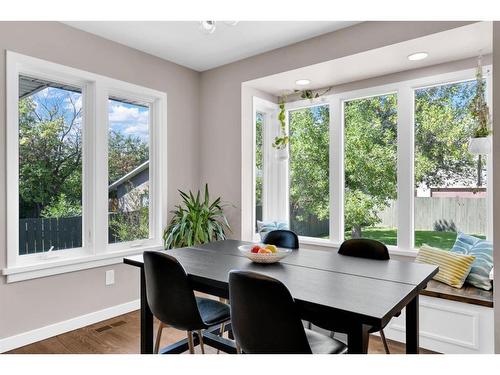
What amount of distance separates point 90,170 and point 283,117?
223cm

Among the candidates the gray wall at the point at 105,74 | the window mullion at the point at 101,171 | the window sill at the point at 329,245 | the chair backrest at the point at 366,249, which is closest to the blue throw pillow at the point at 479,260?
the window sill at the point at 329,245

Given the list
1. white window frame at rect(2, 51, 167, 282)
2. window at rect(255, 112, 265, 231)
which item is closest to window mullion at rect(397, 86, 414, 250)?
window at rect(255, 112, 265, 231)

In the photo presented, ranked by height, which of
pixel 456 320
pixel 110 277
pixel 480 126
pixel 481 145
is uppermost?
pixel 480 126

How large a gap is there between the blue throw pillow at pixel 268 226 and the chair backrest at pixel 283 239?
1181 mm

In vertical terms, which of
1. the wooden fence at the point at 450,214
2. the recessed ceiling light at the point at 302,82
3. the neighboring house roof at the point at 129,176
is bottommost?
the wooden fence at the point at 450,214

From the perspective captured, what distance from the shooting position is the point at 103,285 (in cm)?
315

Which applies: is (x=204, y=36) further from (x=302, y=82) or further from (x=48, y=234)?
(x=48, y=234)

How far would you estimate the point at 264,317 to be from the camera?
138cm

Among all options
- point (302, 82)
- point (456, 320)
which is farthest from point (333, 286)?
point (302, 82)

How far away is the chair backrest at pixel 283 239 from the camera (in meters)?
2.60

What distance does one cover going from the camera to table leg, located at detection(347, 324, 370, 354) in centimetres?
126

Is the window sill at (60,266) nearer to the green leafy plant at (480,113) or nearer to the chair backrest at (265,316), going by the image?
the chair backrest at (265,316)
